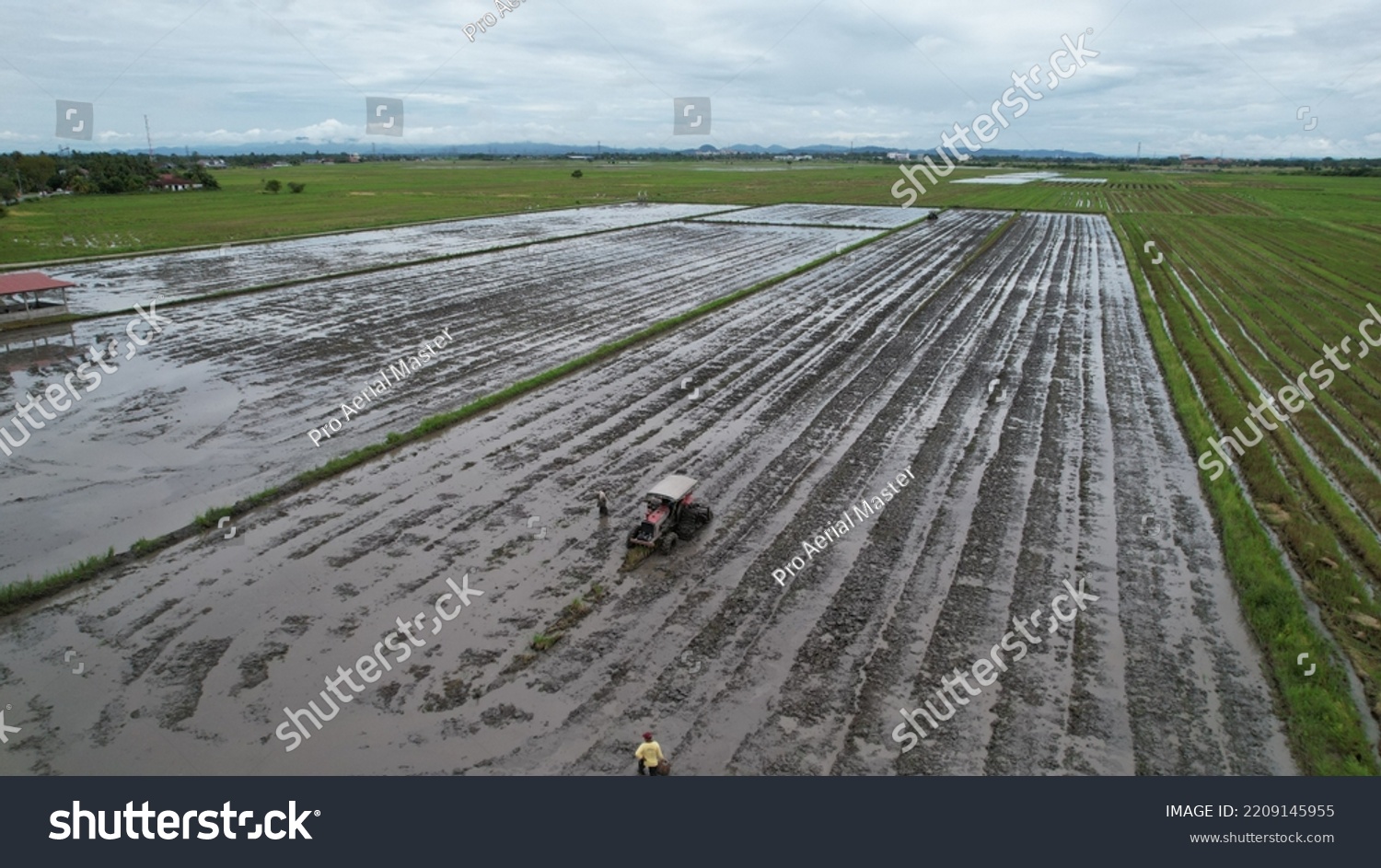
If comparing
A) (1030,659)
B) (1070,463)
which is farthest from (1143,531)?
(1030,659)

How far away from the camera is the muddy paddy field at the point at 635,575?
8.58m

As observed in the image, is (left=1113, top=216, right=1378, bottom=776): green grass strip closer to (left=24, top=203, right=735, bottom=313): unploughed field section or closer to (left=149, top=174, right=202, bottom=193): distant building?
(left=24, top=203, right=735, bottom=313): unploughed field section

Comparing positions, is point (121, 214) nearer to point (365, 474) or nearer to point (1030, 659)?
point (365, 474)

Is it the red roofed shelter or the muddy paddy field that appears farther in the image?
the red roofed shelter

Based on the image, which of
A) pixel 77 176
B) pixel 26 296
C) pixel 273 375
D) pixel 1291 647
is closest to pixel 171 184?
pixel 77 176

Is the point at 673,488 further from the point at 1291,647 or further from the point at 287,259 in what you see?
the point at 287,259

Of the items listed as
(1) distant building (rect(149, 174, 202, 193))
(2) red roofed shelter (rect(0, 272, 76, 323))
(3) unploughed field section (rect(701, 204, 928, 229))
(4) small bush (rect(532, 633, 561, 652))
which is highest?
(1) distant building (rect(149, 174, 202, 193))

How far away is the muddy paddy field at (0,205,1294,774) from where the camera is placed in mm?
8578

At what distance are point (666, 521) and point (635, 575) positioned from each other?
1127mm

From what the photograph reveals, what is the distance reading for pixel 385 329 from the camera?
25.9 m

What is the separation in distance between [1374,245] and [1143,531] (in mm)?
48020

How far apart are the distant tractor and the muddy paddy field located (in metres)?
0.36

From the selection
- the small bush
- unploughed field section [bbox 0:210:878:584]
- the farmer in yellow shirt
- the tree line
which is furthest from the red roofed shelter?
the tree line

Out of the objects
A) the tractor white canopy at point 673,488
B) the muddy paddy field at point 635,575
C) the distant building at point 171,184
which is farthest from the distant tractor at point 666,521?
the distant building at point 171,184
